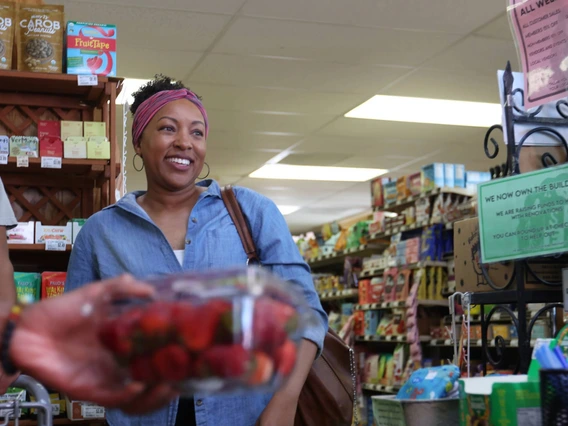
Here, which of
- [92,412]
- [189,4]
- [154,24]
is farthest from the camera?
[154,24]

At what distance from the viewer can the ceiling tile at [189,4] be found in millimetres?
5156

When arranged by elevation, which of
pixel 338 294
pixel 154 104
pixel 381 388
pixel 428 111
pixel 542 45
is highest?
pixel 428 111

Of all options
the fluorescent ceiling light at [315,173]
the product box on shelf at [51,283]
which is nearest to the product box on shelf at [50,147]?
the product box on shelf at [51,283]

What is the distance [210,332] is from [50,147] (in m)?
3.12

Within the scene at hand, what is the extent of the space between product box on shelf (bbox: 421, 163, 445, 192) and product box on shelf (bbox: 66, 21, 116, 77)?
3.61 metres

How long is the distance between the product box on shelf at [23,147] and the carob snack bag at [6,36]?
341 mm

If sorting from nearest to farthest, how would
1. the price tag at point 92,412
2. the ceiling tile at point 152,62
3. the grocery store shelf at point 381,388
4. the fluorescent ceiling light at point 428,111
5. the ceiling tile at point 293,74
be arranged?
the price tag at point 92,412, the ceiling tile at point 152,62, the ceiling tile at point 293,74, the grocery store shelf at point 381,388, the fluorescent ceiling light at point 428,111

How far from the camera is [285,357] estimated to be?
816mm

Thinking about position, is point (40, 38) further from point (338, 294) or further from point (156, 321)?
point (338, 294)

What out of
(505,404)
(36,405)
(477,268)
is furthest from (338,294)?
(505,404)

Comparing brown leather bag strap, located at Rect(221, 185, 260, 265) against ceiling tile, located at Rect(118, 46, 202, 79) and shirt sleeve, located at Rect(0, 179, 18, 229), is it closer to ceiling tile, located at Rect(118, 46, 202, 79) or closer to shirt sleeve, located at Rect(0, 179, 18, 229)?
shirt sleeve, located at Rect(0, 179, 18, 229)

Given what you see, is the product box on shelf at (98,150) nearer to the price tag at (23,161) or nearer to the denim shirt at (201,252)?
the price tag at (23,161)

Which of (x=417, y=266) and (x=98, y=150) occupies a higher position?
(x=98, y=150)

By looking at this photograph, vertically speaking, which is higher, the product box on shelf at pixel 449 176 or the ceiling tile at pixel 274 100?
the ceiling tile at pixel 274 100
